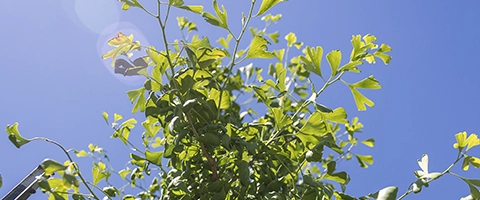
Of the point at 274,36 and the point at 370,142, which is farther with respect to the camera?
the point at 274,36

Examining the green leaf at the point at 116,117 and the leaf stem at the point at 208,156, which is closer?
the leaf stem at the point at 208,156

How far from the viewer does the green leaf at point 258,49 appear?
951 mm

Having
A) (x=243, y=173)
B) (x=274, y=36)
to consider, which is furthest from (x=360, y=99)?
(x=274, y=36)

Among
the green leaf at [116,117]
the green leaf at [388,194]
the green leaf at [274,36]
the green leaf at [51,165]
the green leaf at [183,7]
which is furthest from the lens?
the green leaf at [274,36]

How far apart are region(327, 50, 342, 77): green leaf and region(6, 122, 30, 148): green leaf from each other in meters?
0.65

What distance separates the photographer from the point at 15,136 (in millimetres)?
858

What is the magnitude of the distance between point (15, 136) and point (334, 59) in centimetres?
68

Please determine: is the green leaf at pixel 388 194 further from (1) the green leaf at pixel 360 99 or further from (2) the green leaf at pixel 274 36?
(2) the green leaf at pixel 274 36

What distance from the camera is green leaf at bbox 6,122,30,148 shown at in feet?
2.77

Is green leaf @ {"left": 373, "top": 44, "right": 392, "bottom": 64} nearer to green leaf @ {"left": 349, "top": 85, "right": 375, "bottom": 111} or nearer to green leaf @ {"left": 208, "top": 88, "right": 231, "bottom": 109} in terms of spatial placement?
green leaf @ {"left": 349, "top": 85, "right": 375, "bottom": 111}

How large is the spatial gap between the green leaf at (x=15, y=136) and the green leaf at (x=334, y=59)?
2.14 ft

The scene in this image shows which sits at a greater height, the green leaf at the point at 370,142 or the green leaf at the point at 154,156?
the green leaf at the point at 370,142

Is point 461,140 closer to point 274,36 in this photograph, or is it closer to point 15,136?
point 15,136

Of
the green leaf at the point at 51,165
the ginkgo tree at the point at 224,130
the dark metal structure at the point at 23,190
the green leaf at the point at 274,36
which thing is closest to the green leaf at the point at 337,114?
the ginkgo tree at the point at 224,130
